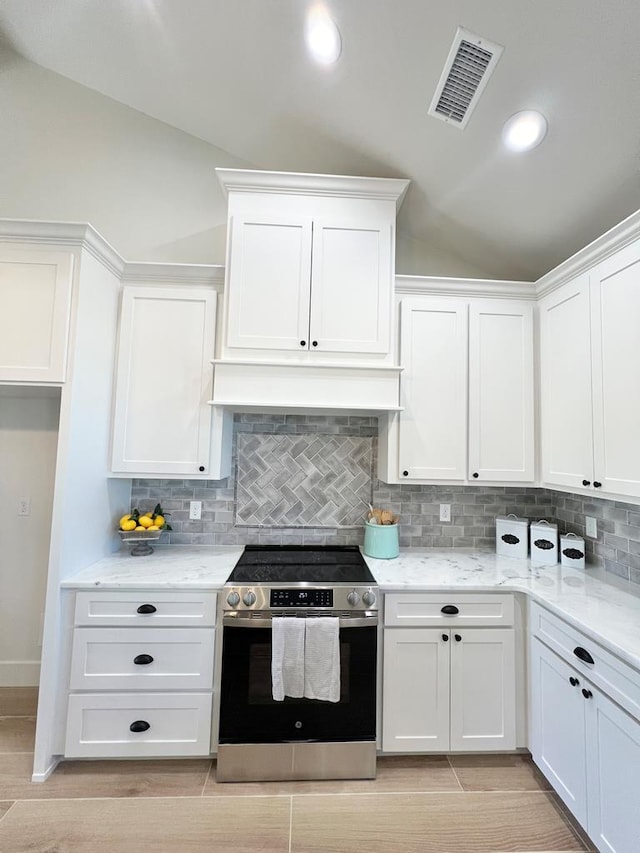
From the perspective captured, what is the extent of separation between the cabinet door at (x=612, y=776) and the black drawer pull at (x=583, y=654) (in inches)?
4.1

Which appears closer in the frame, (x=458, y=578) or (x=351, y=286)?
(x=458, y=578)

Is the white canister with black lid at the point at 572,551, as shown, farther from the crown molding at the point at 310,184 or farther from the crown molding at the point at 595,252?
the crown molding at the point at 310,184

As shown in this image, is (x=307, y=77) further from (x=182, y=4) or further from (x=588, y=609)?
(x=588, y=609)

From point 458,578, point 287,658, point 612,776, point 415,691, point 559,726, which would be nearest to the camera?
point 612,776

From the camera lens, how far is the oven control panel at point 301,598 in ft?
6.02

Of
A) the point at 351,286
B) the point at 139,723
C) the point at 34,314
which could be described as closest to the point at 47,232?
the point at 34,314

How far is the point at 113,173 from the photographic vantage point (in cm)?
261

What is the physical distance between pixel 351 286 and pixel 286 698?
213cm

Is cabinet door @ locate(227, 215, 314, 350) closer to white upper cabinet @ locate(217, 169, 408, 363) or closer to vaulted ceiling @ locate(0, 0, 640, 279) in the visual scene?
white upper cabinet @ locate(217, 169, 408, 363)

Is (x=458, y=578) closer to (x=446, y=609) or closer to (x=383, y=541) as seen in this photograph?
(x=446, y=609)

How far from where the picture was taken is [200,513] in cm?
251

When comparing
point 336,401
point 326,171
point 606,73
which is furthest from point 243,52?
point 336,401

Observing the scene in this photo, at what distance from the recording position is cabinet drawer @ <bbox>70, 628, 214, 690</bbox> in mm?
1827

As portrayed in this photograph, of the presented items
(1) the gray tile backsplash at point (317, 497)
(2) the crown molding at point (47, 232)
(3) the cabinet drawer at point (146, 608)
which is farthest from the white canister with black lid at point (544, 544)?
(2) the crown molding at point (47, 232)
